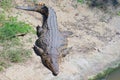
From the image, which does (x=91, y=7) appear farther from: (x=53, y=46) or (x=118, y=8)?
(x=53, y=46)

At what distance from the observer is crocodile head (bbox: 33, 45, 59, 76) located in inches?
308

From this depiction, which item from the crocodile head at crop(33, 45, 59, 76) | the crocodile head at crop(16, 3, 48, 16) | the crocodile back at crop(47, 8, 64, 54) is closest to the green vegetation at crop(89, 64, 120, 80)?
the crocodile head at crop(33, 45, 59, 76)

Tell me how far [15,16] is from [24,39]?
1043mm

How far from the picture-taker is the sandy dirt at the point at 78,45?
7691 millimetres

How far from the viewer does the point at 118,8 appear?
36.1ft

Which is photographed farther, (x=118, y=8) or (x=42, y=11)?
(x=118, y=8)

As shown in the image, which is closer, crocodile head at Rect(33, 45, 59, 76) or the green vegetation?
crocodile head at Rect(33, 45, 59, 76)

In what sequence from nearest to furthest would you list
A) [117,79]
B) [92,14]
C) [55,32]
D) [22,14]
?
[117,79] < [55,32] < [22,14] < [92,14]

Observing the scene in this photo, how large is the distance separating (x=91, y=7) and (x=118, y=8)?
93 cm

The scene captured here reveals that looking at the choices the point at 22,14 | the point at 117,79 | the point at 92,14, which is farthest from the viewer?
the point at 92,14

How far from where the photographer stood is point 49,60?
8.06 metres

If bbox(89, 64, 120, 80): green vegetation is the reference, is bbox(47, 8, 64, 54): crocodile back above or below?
above

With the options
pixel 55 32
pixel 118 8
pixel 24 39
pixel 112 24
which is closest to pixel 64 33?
pixel 55 32

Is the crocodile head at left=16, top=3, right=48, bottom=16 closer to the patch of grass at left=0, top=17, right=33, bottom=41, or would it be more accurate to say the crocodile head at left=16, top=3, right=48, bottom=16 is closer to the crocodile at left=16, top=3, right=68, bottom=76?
the crocodile at left=16, top=3, right=68, bottom=76
